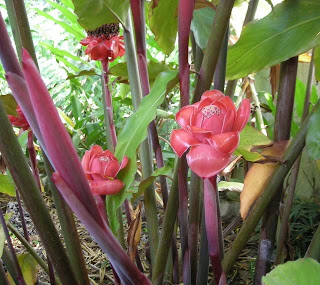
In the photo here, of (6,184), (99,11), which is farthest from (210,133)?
(6,184)

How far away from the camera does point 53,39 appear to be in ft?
8.45

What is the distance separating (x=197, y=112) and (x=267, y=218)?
30 centimetres

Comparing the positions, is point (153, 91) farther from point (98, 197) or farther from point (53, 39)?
point (53, 39)

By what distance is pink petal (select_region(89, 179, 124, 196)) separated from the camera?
46 cm

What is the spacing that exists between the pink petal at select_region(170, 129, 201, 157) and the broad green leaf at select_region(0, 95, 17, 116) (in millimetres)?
415

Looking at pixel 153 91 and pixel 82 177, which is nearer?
pixel 82 177

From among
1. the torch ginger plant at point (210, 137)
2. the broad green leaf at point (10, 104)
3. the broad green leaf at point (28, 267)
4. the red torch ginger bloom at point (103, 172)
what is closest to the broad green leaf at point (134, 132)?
the red torch ginger bloom at point (103, 172)

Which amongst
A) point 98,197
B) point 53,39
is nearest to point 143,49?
point 98,197

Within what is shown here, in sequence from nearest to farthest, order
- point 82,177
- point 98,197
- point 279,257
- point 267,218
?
1. point 82,177
2. point 98,197
3. point 267,218
4. point 279,257

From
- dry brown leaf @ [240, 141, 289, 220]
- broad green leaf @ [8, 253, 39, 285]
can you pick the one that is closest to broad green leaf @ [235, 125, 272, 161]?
dry brown leaf @ [240, 141, 289, 220]

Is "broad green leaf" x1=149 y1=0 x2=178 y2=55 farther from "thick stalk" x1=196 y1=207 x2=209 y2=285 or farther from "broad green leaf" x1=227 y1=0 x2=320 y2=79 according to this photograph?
"thick stalk" x1=196 y1=207 x2=209 y2=285

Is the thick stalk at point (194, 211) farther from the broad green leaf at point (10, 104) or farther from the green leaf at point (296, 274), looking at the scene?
the broad green leaf at point (10, 104)

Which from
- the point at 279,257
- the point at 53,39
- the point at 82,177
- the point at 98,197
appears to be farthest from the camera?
the point at 53,39

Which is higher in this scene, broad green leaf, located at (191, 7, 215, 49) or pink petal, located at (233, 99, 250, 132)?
broad green leaf, located at (191, 7, 215, 49)
